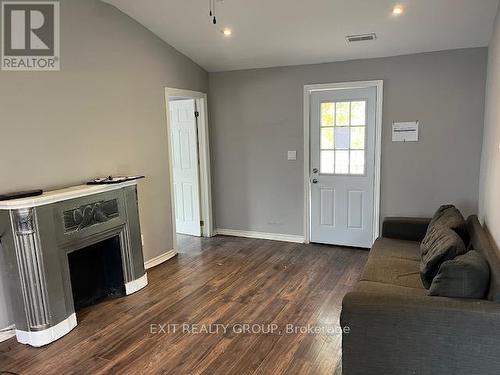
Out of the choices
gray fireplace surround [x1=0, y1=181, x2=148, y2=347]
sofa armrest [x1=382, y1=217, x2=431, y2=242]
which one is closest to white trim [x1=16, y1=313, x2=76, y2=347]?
gray fireplace surround [x1=0, y1=181, x2=148, y2=347]

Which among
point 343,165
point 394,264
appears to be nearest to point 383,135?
point 343,165

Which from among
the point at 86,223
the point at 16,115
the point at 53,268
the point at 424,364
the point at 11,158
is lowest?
the point at 424,364

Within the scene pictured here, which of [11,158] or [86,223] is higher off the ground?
[11,158]

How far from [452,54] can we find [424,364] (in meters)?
3.32

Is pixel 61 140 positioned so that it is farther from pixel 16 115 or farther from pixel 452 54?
pixel 452 54

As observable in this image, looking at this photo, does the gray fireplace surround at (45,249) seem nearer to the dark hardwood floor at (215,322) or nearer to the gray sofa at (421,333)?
the dark hardwood floor at (215,322)

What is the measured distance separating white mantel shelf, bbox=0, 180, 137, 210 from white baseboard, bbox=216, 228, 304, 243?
7.28 ft

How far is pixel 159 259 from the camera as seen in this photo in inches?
171

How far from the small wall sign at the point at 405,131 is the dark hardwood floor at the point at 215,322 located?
4.72 feet

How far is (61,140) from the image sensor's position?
3.18 m

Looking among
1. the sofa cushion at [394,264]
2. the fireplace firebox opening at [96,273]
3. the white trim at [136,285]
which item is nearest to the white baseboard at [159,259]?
the white trim at [136,285]

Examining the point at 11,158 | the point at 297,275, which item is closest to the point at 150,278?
the point at 297,275

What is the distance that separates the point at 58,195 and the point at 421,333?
2571 millimetres

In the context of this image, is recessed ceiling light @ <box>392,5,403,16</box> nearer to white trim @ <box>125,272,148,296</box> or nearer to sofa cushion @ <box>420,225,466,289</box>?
sofa cushion @ <box>420,225,466,289</box>
